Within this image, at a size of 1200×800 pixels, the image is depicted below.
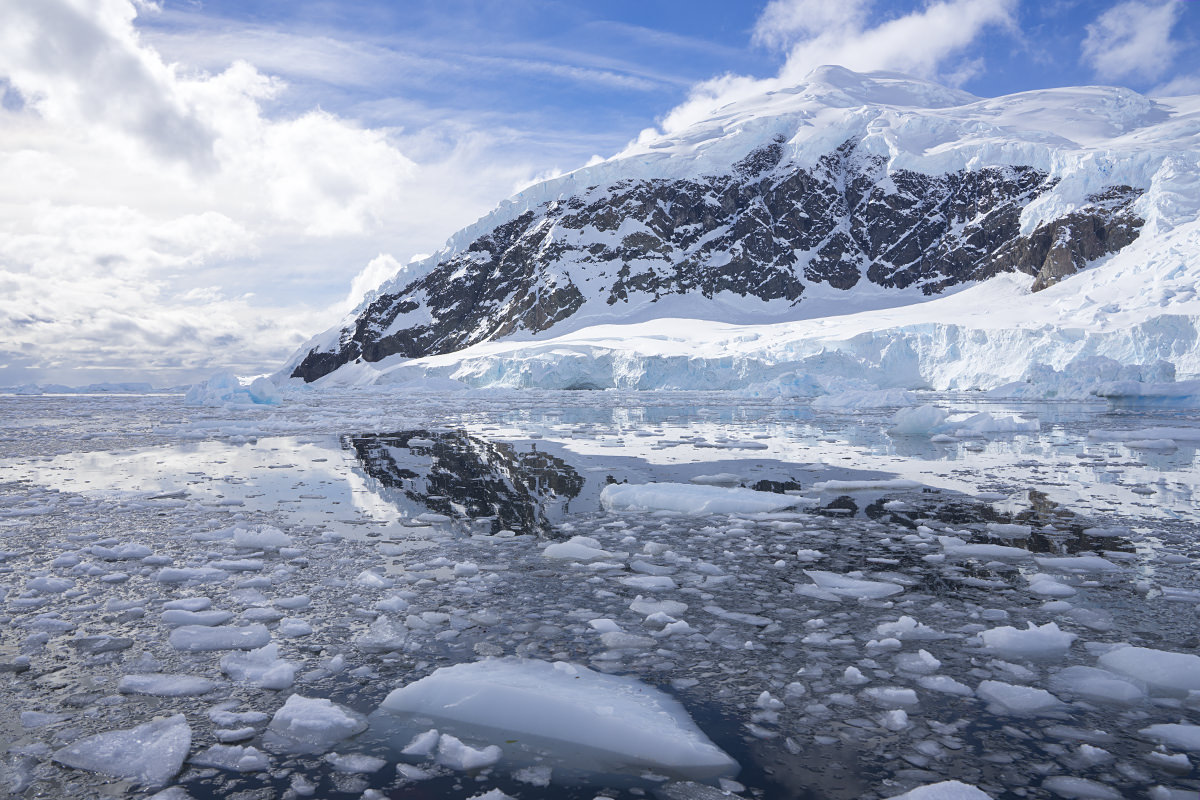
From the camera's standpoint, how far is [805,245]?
99625 millimetres

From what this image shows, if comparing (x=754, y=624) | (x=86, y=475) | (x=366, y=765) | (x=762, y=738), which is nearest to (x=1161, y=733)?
(x=762, y=738)

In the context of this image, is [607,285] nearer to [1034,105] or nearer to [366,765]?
[1034,105]

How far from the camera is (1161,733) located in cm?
267

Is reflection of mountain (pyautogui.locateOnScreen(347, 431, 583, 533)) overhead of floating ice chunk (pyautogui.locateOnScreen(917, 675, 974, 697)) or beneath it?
overhead

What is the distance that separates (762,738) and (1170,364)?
116 ft

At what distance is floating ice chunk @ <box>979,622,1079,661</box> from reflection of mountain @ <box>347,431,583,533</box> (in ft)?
12.2

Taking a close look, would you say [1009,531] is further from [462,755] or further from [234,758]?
[234,758]

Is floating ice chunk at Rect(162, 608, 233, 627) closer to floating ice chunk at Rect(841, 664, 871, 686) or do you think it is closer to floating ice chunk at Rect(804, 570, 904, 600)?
floating ice chunk at Rect(841, 664, 871, 686)

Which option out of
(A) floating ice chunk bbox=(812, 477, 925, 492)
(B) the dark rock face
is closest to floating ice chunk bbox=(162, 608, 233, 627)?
(A) floating ice chunk bbox=(812, 477, 925, 492)

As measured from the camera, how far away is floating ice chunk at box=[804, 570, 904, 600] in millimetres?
4387

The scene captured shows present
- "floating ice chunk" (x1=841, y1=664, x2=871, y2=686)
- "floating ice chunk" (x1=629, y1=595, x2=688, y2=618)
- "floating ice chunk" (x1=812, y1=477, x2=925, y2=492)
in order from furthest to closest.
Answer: "floating ice chunk" (x1=812, y1=477, x2=925, y2=492)
"floating ice chunk" (x1=629, y1=595, x2=688, y2=618)
"floating ice chunk" (x1=841, y1=664, x2=871, y2=686)

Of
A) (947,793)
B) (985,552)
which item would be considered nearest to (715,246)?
(985,552)

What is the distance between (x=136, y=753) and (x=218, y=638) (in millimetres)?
1167

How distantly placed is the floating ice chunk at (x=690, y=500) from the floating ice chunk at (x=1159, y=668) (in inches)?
153
